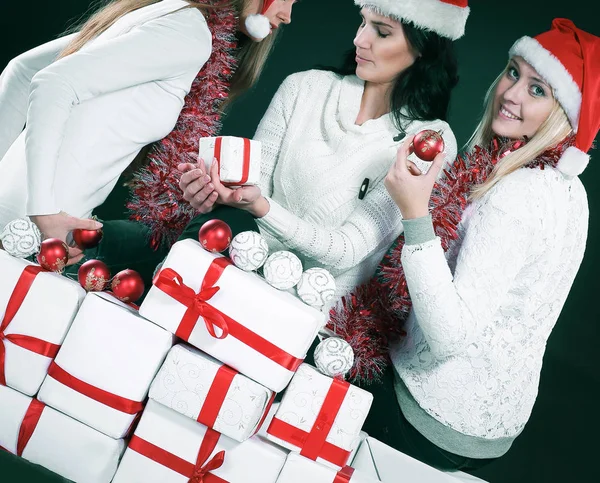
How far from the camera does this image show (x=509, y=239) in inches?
63.2

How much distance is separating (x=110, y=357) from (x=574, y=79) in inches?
47.3

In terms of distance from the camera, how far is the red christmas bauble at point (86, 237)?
1.73 m

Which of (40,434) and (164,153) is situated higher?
(164,153)

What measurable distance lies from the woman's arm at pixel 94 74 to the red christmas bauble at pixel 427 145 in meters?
0.62

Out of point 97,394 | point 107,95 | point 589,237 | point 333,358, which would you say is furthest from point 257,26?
point 589,237

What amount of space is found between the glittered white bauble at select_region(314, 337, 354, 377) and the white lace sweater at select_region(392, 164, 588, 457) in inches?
7.7

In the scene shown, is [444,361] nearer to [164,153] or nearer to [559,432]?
[164,153]

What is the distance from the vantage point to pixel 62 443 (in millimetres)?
1529

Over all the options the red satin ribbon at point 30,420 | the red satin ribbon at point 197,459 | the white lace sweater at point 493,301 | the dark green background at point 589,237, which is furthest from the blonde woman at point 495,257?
the dark green background at point 589,237

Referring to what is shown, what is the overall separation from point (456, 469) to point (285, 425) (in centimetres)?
57

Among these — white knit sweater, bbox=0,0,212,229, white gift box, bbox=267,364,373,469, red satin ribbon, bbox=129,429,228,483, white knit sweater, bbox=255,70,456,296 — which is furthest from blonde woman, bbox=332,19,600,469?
white knit sweater, bbox=0,0,212,229

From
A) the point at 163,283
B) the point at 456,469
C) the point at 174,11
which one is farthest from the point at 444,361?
the point at 174,11

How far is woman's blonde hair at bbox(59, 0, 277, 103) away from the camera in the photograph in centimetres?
190

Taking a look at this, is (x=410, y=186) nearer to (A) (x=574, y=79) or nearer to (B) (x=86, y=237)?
(A) (x=574, y=79)
